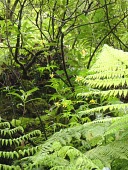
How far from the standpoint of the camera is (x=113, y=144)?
1.58 m

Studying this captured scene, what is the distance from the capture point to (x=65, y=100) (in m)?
2.60

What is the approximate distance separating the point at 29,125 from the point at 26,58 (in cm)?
116

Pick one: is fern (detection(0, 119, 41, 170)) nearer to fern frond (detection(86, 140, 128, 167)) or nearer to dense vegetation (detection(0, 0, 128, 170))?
dense vegetation (detection(0, 0, 128, 170))

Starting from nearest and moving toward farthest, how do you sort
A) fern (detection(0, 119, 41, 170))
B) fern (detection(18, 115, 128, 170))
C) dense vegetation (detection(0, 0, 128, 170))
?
fern (detection(18, 115, 128, 170)), dense vegetation (detection(0, 0, 128, 170)), fern (detection(0, 119, 41, 170))

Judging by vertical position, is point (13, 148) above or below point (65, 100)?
below

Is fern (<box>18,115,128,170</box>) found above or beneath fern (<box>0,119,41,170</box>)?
above

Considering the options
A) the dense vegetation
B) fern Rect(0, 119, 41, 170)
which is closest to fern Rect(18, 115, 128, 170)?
the dense vegetation

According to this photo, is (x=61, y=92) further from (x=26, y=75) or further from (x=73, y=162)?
(x=73, y=162)

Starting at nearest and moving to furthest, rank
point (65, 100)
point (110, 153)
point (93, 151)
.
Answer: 1. point (110, 153)
2. point (93, 151)
3. point (65, 100)

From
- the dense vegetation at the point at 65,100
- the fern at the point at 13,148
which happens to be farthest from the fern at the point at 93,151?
the fern at the point at 13,148

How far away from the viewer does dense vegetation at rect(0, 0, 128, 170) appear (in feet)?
5.16

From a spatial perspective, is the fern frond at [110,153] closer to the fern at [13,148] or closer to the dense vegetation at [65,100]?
the dense vegetation at [65,100]

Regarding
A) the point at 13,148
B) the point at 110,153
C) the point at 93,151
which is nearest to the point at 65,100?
the point at 13,148

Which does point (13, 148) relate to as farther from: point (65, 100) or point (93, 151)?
point (93, 151)
